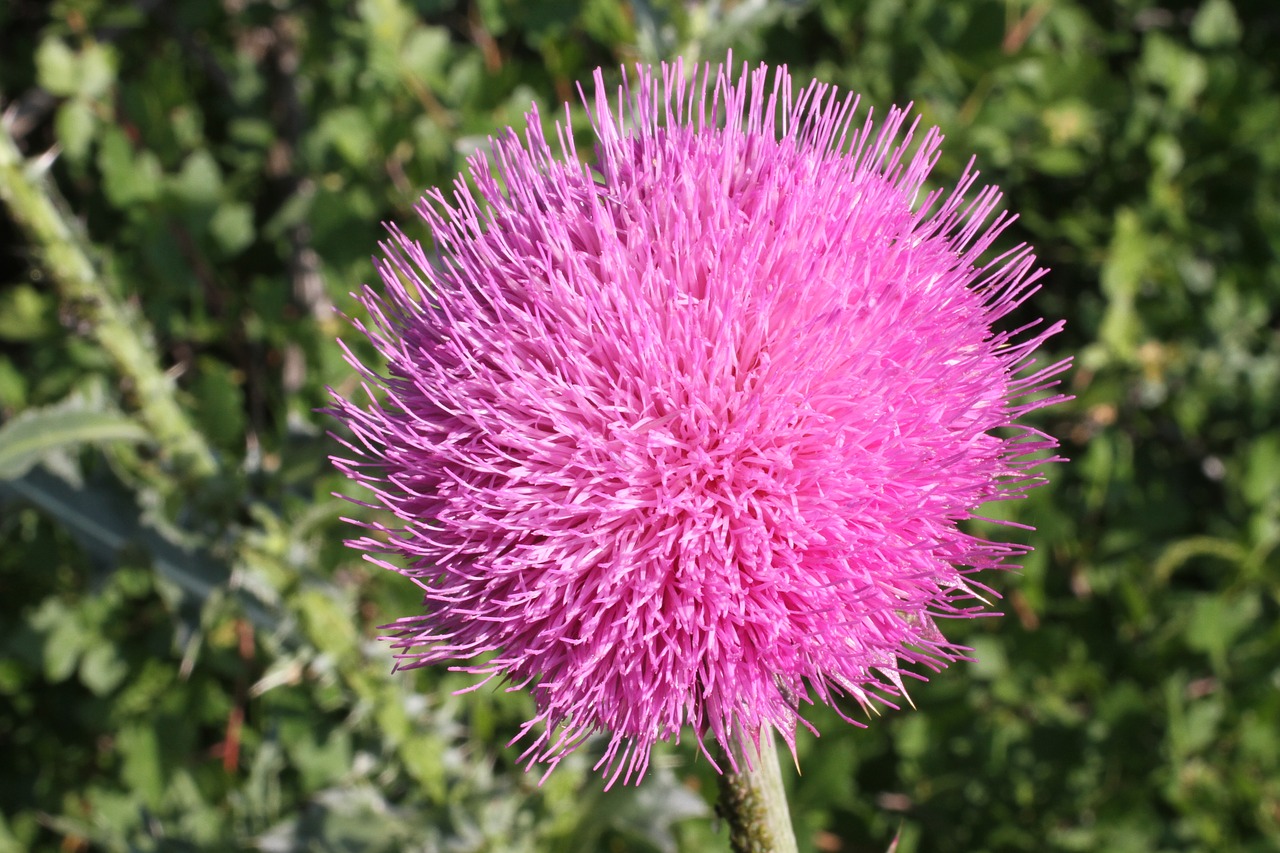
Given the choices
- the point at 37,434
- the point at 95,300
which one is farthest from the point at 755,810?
the point at 95,300

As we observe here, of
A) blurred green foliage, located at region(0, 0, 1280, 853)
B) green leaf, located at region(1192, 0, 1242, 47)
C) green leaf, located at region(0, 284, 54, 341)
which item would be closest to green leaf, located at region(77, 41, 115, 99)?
blurred green foliage, located at region(0, 0, 1280, 853)

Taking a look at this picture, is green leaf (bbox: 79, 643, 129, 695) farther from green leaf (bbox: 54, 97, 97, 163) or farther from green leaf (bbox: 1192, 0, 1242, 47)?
green leaf (bbox: 1192, 0, 1242, 47)

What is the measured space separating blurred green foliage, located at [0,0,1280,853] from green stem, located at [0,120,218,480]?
3 cm

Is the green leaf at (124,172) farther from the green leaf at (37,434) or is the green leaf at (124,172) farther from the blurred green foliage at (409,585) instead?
the green leaf at (37,434)

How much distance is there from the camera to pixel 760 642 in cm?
151

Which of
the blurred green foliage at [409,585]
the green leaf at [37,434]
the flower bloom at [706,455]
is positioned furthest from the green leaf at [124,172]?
the flower bloom at [706,455]

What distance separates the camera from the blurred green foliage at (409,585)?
2416 mm

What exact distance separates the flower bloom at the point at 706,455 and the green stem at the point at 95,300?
896 millimetres

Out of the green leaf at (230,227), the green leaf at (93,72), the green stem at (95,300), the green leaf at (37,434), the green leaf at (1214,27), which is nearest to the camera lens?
the green leaf at (37,434)

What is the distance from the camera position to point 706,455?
60.0 inches

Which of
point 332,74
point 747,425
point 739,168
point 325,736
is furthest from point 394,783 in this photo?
point 332,74

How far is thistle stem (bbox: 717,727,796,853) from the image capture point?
157 cm

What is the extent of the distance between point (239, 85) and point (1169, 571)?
3490mm

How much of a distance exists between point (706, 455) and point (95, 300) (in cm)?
160
